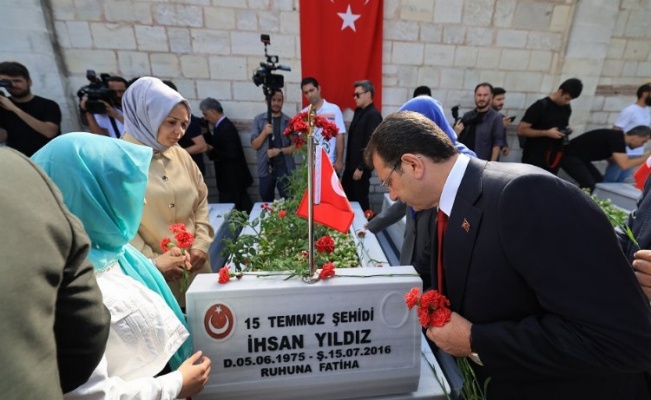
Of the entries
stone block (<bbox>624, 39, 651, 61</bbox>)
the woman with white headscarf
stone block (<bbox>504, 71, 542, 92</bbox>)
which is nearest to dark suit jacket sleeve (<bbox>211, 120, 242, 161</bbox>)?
the woman with white headscarf

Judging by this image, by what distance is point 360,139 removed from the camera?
160 inches

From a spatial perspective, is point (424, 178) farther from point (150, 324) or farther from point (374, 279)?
point (150, 324)

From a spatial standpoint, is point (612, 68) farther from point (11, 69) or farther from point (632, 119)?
point (11, 69)

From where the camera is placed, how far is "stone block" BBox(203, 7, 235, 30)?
4.22m

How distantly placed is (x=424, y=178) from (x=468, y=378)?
0.71 meters

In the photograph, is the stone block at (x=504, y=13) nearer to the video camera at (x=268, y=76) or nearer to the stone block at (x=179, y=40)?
the video camera at (x=268, y=76)

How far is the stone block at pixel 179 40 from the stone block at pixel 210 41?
2.6 inches

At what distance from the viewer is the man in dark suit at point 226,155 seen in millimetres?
4215

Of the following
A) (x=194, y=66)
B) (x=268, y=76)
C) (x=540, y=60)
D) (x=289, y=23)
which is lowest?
(x=268, y=76)

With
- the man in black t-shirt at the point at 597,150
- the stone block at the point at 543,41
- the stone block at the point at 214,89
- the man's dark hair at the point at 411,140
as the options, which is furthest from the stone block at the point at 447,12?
the man's dark hair at the point at 411,140

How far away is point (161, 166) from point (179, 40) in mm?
3352

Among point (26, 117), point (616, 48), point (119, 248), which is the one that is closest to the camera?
point (119, 248)

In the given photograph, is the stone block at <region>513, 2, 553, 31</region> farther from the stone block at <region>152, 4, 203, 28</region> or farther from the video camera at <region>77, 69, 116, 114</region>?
the video camera at <region>77, 69, 116, 114</region>

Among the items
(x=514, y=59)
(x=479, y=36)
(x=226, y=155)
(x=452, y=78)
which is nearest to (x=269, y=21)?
(x=226, y=155)
